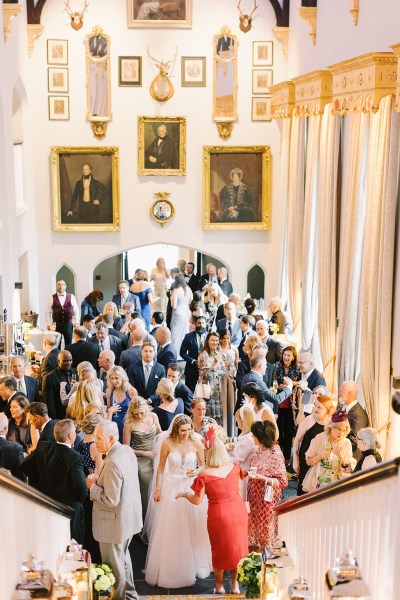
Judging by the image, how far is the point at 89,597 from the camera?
666cm

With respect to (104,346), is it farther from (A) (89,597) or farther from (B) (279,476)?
(A) (89,597)

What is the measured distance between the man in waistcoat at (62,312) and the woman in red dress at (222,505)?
8.83m

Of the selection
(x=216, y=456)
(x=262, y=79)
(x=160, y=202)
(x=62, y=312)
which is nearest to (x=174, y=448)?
(x=216, y=456)

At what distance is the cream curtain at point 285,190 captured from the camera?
17.1 meters

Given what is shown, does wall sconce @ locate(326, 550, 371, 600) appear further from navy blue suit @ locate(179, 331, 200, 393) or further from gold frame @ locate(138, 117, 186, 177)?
gold frame @ locate(138, 117, 186, 177)

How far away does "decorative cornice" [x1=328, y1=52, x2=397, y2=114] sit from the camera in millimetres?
10945

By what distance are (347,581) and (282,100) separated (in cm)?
1382

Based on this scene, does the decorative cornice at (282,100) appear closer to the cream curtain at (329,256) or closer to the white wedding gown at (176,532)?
the cream curtain at (329,256)

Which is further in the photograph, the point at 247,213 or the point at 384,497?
the point at 247,213

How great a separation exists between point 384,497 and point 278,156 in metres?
15.6

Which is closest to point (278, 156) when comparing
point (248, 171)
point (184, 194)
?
point (248, 171)

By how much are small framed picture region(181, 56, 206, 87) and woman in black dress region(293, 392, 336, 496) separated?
10.8 metres

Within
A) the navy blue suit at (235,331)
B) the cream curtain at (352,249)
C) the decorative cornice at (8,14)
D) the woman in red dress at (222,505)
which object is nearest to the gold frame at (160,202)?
the decorative cornice at (8,14)

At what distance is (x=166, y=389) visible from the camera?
10094 millimetres
